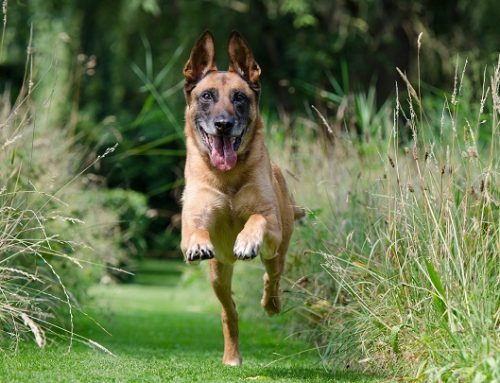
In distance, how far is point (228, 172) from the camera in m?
6.42

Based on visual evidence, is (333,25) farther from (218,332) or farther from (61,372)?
(61,372)

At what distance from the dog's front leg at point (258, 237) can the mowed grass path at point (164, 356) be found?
0.65 metres

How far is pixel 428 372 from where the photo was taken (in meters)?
4.60

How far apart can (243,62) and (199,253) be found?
1875 millimetres

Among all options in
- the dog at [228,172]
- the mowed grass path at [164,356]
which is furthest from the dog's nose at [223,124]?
the mowed grass path at [164,356]

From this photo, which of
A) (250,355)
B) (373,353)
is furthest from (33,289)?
(373,353)

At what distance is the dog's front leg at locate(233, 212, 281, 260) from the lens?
18.5ft

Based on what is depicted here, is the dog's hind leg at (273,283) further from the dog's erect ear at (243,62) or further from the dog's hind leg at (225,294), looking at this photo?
the dog's erect ear at (243,62)

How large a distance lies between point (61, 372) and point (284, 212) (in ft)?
7.10

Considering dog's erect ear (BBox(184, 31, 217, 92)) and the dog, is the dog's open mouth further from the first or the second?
dog's erect ear (BBox(184, 31, 217, 92))

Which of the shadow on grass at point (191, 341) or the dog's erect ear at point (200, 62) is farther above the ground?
the dog's erect ear at point (200, 62)

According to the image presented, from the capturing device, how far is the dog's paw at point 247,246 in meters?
5.62

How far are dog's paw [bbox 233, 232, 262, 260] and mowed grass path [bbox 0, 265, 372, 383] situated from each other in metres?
0.63

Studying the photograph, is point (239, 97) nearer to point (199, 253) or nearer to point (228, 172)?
point (228, 172)
